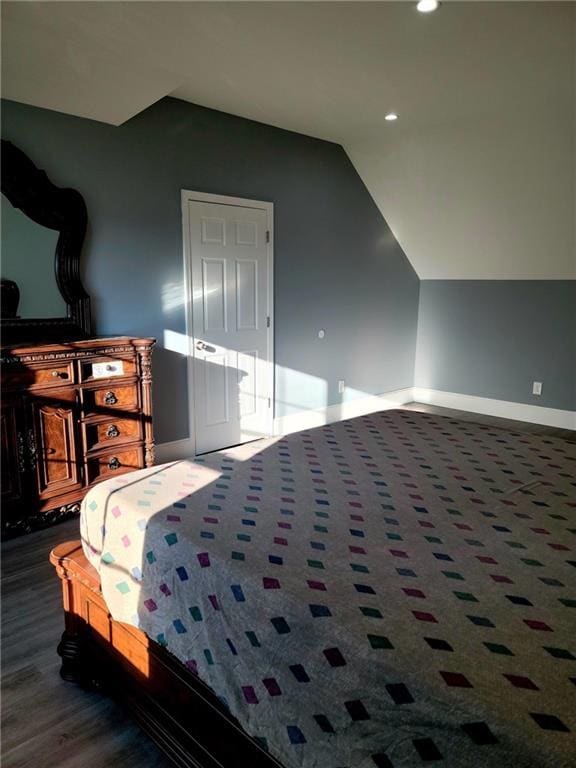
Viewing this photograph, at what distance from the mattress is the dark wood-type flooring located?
44 centimetres

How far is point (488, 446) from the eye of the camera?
8.01ft

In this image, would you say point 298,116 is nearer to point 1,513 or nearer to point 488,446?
point 488,446

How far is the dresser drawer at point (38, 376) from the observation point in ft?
8.89

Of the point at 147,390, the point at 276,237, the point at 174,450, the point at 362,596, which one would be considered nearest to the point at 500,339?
the point at 276,237

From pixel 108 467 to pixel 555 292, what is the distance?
14.4 ft

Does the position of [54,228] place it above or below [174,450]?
above

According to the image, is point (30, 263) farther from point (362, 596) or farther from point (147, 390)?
point (362, 596)

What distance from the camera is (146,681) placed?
1543 mm

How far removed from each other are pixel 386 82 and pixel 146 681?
3432 millimetres

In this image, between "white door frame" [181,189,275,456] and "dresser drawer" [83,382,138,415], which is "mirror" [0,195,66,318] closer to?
"dresser drawer" [83,382,138,415]

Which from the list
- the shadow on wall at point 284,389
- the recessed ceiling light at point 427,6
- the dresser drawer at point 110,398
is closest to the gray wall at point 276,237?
the shadow on wall at point 284,389

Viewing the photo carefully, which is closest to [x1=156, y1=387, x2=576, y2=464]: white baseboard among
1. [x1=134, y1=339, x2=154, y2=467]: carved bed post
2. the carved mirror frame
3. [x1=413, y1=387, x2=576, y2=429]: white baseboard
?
[x1=413, y1=387, x2=576, y2=429]: white baseboard

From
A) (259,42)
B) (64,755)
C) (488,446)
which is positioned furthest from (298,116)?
(64,755)

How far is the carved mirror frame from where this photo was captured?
2.93 metres
